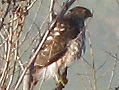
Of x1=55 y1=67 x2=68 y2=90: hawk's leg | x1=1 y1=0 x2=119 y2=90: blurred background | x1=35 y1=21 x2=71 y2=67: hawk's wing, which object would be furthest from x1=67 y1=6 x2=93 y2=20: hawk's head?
x1=55 y1=67 x2=68 y2=90: hawk's leg

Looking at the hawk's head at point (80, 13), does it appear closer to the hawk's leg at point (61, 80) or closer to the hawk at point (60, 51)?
the hawk at point (60, 51)

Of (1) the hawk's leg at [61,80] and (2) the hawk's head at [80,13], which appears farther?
(2) the hawk's head at [80,13]

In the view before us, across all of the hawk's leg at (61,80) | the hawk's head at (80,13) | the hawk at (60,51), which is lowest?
the hawk's leg at (61,80)

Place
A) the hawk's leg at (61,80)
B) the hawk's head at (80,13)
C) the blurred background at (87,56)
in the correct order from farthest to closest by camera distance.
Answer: the hawk's head at (80,13)
the hawk's leg at (61,80)
the blurred background at (87,56)

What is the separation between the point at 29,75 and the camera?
5.23 m

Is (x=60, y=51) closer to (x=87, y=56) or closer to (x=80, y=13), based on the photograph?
(x=80, y=13)

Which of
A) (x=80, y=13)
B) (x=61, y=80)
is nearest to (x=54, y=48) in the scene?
(x=61, y=80)

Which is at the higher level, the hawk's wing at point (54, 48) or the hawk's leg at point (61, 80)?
the hawk's wing at point (54, 48)

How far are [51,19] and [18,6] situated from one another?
41 centimetres

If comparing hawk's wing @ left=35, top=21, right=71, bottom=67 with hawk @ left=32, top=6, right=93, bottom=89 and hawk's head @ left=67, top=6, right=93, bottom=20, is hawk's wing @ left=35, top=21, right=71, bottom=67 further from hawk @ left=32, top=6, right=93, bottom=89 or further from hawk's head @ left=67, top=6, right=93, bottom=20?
hawk's head @ left=67, top=6, right=93, bottom=20

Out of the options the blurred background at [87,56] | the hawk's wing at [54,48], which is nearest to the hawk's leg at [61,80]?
the blurred background at [87,56]

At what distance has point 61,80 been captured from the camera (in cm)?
739

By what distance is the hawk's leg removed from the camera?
7.25 meters

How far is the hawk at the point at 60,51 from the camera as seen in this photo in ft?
23.5
